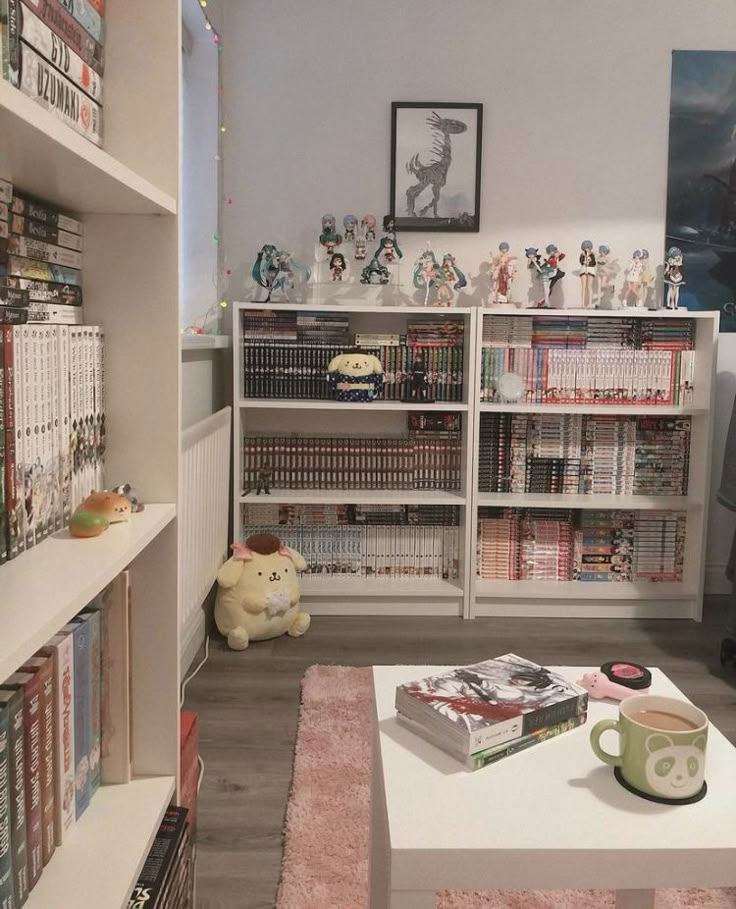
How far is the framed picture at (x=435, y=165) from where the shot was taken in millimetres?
3168

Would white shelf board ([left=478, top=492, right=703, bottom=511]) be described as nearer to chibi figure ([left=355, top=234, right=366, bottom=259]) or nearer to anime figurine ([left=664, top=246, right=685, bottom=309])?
anime figurine ([left=664, top=246, right=685, bottom=309])

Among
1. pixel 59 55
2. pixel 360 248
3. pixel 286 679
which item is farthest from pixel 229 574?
pixel 59 55

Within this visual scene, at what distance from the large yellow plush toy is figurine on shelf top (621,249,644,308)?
161cm

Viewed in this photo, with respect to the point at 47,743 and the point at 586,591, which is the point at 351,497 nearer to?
the point at 586,591

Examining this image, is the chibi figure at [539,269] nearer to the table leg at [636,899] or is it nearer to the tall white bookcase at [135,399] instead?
the table leg at [636,899]

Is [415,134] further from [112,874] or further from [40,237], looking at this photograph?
[112,874]

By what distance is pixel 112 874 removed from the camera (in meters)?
0.82

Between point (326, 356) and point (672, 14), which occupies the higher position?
point (672, 14)

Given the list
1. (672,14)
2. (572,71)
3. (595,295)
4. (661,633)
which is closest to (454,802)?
(661,633)

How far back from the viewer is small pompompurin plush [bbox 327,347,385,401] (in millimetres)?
2977

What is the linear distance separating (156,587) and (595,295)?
8.44 feet

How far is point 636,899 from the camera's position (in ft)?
4.17

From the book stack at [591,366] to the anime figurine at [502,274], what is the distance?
96 millimetres

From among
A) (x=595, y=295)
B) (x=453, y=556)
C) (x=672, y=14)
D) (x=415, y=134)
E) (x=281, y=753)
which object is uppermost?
(x=672, y=14)
